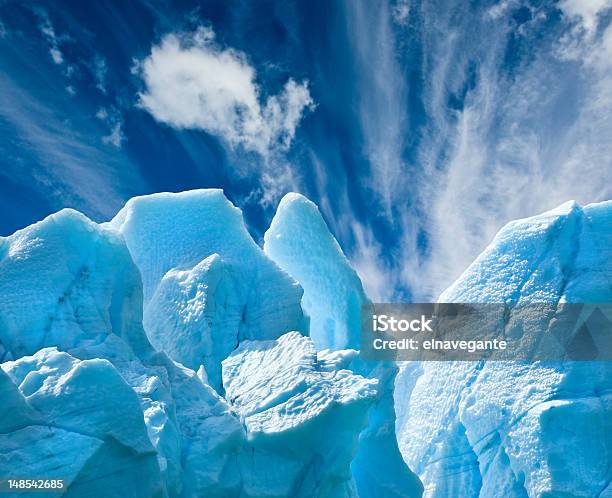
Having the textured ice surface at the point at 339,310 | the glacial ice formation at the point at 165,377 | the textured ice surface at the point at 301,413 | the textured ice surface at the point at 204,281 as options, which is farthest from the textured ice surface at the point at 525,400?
the textured ice surface at the point at 204,281

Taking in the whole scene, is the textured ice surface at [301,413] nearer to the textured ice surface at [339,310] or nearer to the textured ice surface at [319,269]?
the textured ice surface at [339,310]

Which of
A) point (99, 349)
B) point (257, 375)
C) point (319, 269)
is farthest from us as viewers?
point (319, 269)

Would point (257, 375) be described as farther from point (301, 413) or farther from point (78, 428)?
point (78, 428)

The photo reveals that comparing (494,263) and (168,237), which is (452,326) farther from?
(168,237)

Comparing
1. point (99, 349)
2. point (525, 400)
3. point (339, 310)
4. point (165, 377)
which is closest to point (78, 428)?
point (99, 349)

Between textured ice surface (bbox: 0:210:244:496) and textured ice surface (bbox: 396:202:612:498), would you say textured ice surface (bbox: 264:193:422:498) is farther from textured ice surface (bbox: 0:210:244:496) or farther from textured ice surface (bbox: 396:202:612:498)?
textured ice surface (bbox: 0:210:244:496)

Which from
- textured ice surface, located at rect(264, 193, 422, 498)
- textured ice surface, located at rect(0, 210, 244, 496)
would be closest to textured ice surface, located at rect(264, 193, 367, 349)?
textured ice surface, located at rect(264, 193, 422, 498)
